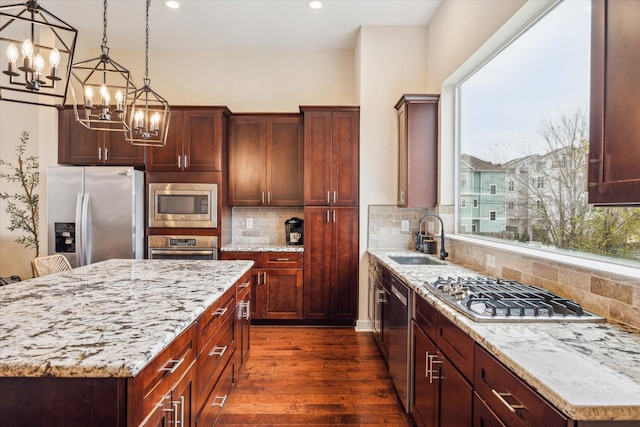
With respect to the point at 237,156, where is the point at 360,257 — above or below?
below

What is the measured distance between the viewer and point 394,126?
3.85 meters

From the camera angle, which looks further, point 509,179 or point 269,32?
point 269,32

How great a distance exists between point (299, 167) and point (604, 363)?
3.45m

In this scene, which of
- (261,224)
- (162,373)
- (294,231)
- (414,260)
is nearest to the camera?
(162,373)

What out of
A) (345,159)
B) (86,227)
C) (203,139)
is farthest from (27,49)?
(345,159)

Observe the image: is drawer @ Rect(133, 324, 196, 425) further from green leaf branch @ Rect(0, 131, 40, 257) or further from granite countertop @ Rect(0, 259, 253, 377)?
green leaf branch @ Rect(0, 131, 40, 257)

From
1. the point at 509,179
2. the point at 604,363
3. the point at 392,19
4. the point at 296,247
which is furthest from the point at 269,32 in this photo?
the point at 604,363

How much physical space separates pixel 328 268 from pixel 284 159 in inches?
54.6

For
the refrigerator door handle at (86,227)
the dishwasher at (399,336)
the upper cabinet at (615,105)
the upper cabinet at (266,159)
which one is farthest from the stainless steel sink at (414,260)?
the refrigerator door handle at (86,227)

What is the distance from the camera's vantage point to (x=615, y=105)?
3.24 ft

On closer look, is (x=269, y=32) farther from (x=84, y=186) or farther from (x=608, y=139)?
(x=608, y=139)

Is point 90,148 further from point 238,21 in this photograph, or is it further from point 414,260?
point 414,260

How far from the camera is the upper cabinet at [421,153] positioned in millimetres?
3482

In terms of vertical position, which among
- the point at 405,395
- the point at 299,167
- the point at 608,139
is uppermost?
the point at 299,167
